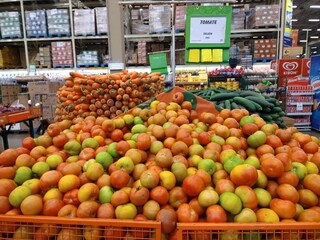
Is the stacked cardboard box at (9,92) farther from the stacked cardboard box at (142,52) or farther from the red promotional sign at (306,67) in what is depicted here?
the red promotional sign at (306,67)

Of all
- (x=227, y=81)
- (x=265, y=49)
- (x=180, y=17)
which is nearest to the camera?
(x=227, y=81)

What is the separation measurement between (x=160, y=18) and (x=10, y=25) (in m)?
4.58

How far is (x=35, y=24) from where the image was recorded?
7922 millimetres

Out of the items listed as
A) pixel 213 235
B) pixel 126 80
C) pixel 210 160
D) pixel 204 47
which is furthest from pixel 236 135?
pixel 204 47

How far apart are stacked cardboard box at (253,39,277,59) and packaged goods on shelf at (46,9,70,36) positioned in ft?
18.3

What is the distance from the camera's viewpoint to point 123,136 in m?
1.76

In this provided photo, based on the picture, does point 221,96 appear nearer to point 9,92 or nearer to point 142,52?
point 142,52

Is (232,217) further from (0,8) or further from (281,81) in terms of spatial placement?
(0,8)

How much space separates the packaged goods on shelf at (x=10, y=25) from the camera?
7906 mm

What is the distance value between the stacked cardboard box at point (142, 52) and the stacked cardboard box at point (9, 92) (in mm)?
3778

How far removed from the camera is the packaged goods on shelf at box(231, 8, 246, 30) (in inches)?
300

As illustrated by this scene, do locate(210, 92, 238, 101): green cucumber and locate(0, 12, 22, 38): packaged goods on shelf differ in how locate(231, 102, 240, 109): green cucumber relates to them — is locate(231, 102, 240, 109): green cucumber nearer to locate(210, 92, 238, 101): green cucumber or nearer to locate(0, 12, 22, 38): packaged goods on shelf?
locate(210, 92, 238, 101): green cucumber

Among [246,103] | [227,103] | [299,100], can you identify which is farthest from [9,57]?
[299,100]

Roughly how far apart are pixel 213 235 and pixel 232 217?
13 centimetres
